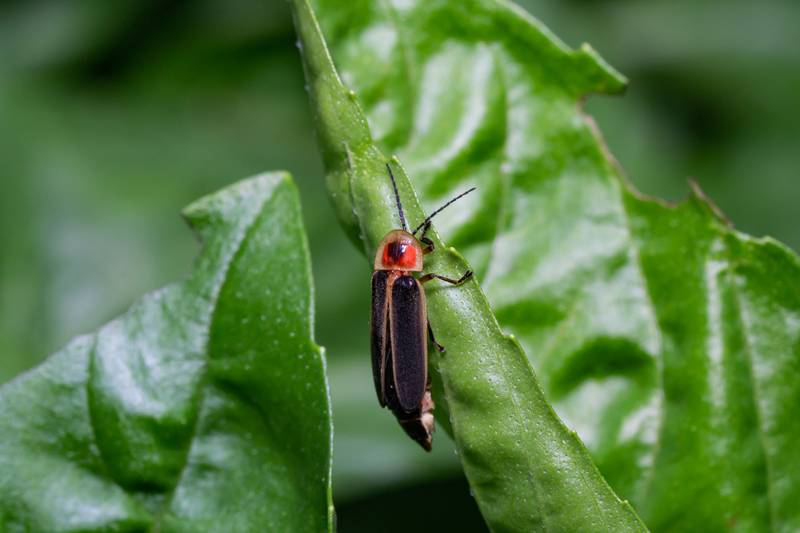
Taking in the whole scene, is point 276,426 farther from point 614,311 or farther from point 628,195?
point 628,195

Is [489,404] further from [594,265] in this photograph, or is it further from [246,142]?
[246,142]

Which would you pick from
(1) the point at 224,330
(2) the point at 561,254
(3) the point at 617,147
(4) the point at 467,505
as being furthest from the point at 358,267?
(1) the point at 224,330

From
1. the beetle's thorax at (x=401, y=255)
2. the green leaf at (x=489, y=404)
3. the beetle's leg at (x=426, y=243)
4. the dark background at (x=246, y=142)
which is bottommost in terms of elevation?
the green leaf at (x=489, y=404)

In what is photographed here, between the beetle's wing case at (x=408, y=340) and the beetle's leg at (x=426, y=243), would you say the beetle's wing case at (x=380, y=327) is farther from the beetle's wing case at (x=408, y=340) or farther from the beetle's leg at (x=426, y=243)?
the beetle's leg at (x=426, y=243)

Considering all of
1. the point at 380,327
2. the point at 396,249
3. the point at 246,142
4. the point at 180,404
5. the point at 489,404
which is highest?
the point at 246,142

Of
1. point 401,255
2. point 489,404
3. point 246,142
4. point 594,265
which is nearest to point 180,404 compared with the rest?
point 489,404

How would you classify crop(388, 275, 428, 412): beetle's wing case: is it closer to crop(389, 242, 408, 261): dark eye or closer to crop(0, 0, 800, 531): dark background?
crop(389, 242, 408, 261): dark eye

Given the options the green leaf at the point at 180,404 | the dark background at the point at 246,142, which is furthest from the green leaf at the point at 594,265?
the dark background at the point at 246,142
